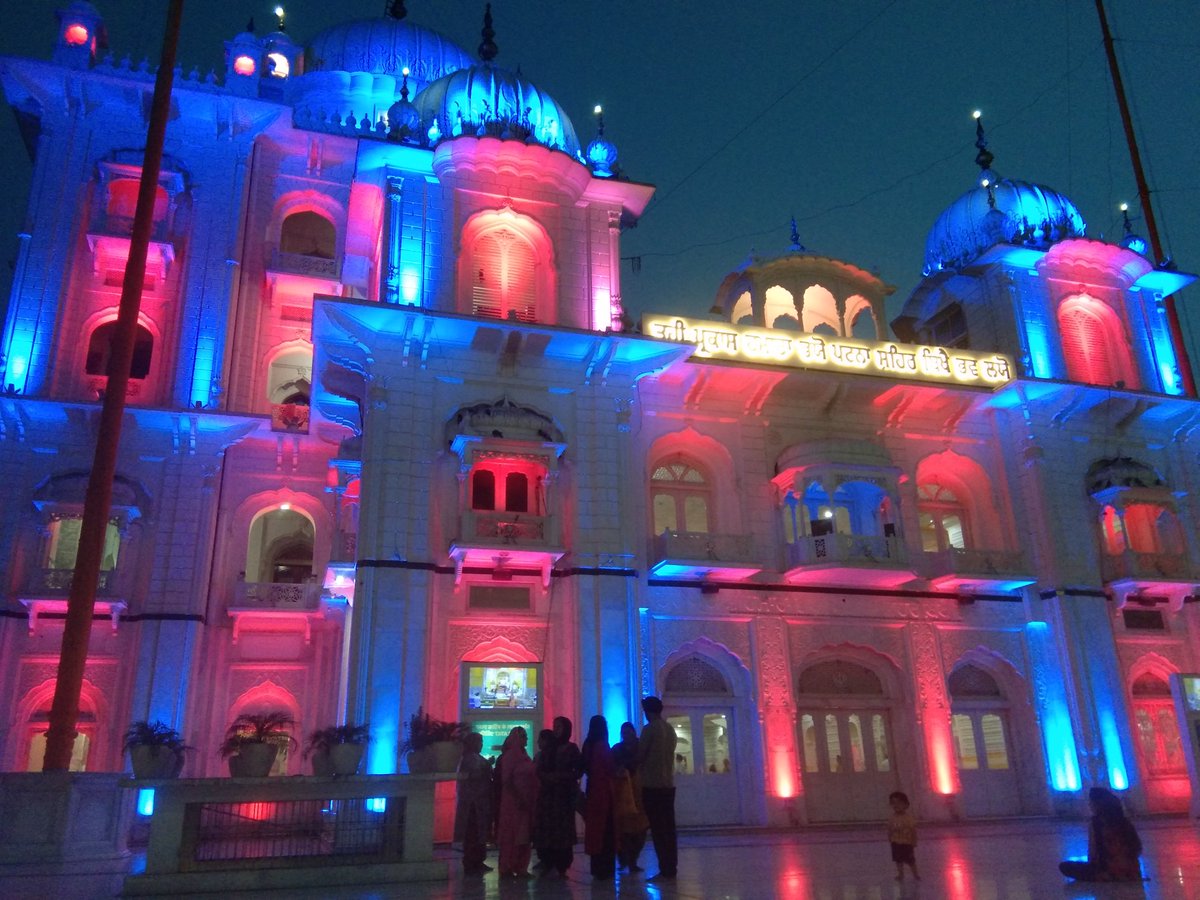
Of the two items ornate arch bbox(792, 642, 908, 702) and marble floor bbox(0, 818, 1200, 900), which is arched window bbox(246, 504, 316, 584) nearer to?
ornate arch bbox(792, 642, 908, 702)

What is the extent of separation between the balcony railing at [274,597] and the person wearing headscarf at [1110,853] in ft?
56.8

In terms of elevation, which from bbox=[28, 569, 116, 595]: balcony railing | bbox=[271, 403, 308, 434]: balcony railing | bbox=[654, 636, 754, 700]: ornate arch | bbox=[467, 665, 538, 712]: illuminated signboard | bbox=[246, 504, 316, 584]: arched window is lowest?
bbox=[467, 665, 538, 712]: illuminated signboard

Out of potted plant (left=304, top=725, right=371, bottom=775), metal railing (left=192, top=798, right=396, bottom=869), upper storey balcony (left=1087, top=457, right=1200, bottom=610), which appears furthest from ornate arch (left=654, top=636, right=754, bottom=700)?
metal railing (left=192, top=798, right=396, bottom=869)

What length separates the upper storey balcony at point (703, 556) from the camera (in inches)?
756

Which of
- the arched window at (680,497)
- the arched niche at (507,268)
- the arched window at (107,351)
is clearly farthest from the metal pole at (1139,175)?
the arched window at (107,351)

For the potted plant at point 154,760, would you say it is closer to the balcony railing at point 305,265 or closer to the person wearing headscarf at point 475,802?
the person wearing headscarf at point 475,802

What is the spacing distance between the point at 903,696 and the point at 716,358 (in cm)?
816

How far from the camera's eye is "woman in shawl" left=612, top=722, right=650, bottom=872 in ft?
33.4

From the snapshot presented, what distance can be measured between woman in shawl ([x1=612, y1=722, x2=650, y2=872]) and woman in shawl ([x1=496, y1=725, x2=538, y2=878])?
3.21 ft

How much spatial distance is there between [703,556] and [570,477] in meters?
3.10

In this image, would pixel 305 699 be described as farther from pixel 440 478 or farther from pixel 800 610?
pixel 800 610

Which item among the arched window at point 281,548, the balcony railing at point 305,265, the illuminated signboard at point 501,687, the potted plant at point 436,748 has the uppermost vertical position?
the balcony railing at point 305,265

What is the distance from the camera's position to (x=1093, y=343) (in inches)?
974

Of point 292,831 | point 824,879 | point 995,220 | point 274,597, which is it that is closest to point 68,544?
point 274,597
